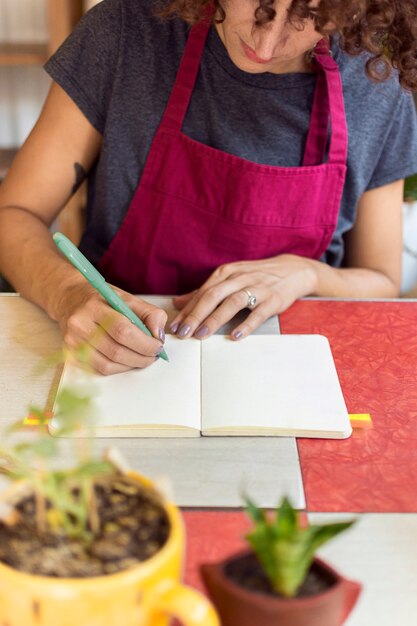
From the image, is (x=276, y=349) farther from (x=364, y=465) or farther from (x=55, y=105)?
(x=55, y=105)

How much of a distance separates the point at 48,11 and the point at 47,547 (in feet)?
6.53

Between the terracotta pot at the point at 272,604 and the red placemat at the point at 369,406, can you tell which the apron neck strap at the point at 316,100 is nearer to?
the red placemat at the point at 369,406

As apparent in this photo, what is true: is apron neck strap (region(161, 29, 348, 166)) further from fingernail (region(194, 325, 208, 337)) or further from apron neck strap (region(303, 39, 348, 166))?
fingernail (region(194, 325, 208, 337))

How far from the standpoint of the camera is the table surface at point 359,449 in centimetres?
65

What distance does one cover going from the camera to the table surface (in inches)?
25.6

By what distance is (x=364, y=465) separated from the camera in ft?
2.59

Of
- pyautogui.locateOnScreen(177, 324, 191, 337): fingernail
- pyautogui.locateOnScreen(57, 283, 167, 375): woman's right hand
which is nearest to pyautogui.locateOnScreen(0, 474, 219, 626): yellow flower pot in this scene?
pyautogui.locateOnScreen(57, 283, 167, 375): woman's right hand

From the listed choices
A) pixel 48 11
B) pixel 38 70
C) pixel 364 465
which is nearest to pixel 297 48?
pixel 364 465

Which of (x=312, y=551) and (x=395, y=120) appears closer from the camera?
(x=312, y=551)

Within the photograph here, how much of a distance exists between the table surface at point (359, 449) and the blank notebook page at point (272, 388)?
0.07 ft

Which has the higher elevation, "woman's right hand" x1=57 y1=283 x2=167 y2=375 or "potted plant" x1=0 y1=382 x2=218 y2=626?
"potted plant" x1=0 y1=382 x2=218 y2=626

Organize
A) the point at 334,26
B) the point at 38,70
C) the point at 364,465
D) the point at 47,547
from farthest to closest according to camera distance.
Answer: the point at 38,70
the point at 334,26
the point at 364,465
the point at 47,547

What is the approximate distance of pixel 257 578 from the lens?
1.59ft

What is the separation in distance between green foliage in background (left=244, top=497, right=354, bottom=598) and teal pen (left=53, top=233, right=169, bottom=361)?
46 centimetres
